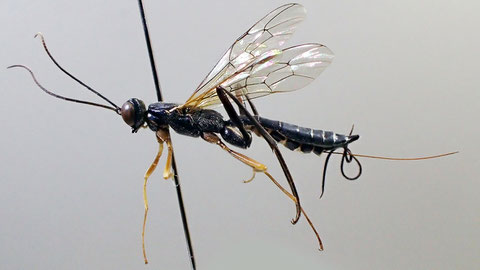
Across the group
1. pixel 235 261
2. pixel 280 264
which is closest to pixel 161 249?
pixel 235 261

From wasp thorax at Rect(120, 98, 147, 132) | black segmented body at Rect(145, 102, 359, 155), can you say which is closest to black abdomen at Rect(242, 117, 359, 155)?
black segmented body at Rect(145, 102, 359, 155)

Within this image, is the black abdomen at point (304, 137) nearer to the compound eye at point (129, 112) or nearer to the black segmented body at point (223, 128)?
the black segmented body at point (223, 128)

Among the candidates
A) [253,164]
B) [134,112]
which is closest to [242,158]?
[253,164]

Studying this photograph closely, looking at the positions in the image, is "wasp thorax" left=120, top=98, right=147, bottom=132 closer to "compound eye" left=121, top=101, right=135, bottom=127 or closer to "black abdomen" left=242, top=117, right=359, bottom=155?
"compound eye" left=121, top=101, right=135, bottom=127

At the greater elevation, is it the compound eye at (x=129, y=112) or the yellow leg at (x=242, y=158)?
the compound eye at (x=129, y=112)

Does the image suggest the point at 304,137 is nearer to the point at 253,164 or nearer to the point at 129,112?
the point at 253,164

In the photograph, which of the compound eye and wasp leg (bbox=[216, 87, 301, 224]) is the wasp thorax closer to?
the compound eye

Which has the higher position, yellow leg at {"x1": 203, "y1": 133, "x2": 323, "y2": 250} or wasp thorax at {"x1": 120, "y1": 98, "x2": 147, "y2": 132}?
wasp thorax at {"x1": 120, "y1": 98, "x2": 147, "y2": 132}

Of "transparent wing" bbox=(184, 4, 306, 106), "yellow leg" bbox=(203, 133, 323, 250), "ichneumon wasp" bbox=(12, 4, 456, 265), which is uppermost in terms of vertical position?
"transparent wing" bbox=(184, 4, 306, 106)

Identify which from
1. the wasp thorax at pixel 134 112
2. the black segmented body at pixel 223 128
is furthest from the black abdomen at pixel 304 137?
the wasp thorax at pixel 134 112
